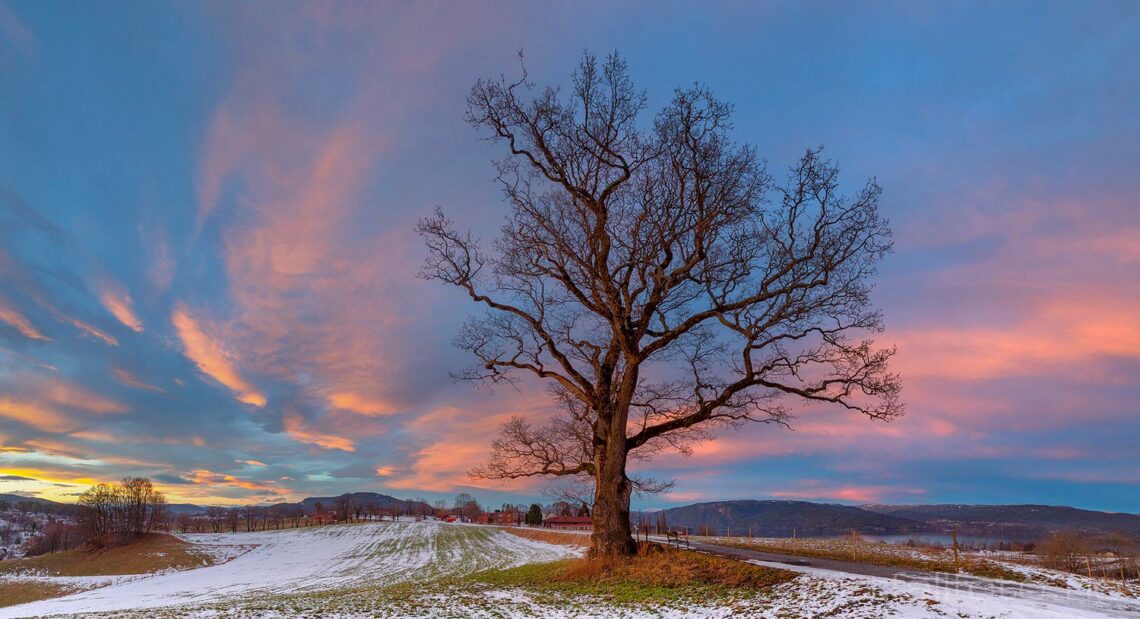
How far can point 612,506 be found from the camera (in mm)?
18797

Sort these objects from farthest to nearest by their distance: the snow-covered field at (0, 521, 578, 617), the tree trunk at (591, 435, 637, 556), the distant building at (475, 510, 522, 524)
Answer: the distant building at (475, 510, 522, 524), the snow-covered field at (0, 521, 578, 617), the tree trunk at (591, 435, 637, 556)

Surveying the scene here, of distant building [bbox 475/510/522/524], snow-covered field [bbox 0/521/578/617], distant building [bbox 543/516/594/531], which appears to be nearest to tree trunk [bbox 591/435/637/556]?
snow-covered field [bbox 0/521/578/617]

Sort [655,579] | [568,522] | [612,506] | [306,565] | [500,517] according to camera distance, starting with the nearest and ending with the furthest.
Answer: [655,579]
[612,506]
[306,565]
[568,522]
[500,517]

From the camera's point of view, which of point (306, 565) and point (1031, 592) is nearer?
point (1031, 592)

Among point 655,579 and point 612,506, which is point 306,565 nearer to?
point 612,506

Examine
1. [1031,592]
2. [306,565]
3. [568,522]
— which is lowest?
[568,522]

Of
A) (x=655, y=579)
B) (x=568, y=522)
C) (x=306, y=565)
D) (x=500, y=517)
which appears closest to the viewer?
(x=655, y=579)

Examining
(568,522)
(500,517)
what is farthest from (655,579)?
(500,517)

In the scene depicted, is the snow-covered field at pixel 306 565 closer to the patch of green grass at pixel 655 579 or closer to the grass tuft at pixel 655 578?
the patch of green grass at pixel 655 579

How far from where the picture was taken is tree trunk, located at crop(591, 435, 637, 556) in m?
18.4

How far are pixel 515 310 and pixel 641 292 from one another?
4874 mm

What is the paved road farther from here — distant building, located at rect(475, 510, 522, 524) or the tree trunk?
distant building, located at rect(475, 510, 522, 524)

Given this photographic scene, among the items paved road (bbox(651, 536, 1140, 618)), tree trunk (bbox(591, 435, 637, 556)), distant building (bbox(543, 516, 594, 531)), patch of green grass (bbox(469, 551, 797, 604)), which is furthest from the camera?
distant building (bbox(543, 516, 594, 531))

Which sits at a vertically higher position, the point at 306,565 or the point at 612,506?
the point at 612,506
